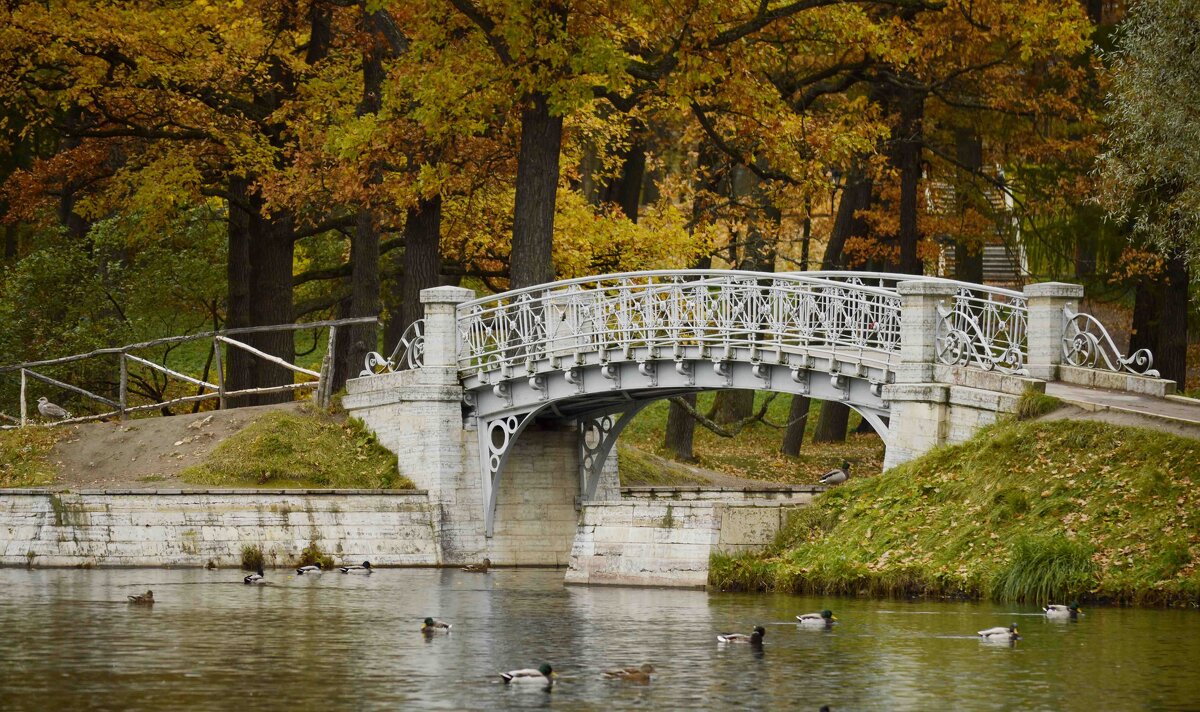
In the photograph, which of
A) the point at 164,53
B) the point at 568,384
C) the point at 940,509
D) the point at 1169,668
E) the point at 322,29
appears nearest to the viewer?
the point at 1169,668

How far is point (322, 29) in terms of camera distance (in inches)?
1305

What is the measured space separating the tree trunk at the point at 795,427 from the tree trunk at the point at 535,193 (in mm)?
8977

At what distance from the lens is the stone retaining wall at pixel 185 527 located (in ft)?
83.9

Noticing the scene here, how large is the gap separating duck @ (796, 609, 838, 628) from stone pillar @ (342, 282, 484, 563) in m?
10.2

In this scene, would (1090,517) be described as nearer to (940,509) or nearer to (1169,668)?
(940,509)

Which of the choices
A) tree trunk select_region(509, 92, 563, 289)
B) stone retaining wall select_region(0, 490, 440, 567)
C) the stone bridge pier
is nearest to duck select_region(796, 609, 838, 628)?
stone retaining wall select_region(0, 490, 440, 567)

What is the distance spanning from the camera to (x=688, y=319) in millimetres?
25422

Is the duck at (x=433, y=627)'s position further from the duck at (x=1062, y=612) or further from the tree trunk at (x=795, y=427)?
the tree trunk at (x=795, y=427)

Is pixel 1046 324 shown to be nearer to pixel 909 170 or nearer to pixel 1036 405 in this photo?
pixel 1036 405

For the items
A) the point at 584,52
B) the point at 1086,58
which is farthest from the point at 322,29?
the point at 1086,58

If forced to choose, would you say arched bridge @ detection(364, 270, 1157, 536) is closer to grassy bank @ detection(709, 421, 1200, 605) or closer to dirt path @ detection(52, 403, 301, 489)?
grassy bank @ detection(709, 421, 1200, 605)

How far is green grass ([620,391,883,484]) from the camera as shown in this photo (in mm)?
35312

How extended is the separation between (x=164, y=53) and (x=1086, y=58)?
1517cm

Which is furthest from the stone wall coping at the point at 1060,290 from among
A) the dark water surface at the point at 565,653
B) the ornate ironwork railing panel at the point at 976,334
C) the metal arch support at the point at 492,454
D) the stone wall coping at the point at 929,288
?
the metal arch support at the point at 492,454
